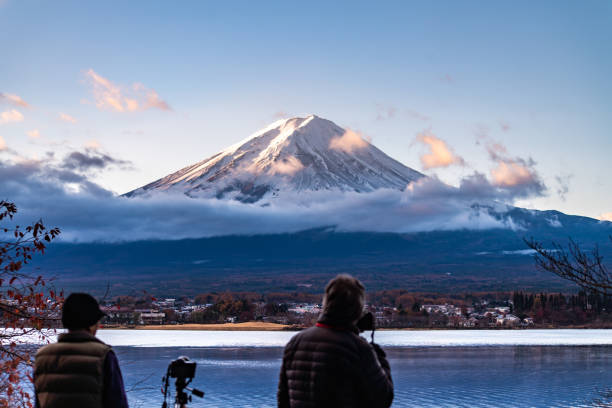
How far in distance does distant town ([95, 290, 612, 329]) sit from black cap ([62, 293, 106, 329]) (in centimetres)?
8930

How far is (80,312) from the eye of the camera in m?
4.56

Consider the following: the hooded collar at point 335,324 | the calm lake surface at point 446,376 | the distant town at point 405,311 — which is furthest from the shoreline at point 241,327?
the hooded collar at point 335,324

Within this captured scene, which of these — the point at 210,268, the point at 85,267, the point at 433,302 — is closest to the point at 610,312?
the point at 433,302

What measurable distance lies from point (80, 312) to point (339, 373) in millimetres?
1535

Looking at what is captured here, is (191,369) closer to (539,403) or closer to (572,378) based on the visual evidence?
(539,403)

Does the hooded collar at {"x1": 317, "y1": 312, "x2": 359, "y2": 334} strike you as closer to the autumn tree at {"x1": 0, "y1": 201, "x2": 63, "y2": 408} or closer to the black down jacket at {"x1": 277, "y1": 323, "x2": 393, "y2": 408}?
the black down jacket at {"x1": 277, "y1": 323, "x2": 393, "y2": 408}

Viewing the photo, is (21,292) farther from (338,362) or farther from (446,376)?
(446,376)

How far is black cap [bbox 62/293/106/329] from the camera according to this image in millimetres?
4551

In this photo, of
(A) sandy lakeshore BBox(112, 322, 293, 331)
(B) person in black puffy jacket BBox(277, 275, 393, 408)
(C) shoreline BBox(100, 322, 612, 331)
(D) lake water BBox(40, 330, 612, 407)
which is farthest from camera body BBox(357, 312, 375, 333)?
(C) shoreline BBox(100, 322, 612, 331)

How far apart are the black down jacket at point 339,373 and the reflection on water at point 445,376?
16.2m

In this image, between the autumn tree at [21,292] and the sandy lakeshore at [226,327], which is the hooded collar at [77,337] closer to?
the autumn tree at [21,292]

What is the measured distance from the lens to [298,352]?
429 cm

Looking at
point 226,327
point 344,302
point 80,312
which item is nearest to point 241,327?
point 226,327

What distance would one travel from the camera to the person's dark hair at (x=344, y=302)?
4.24 m
